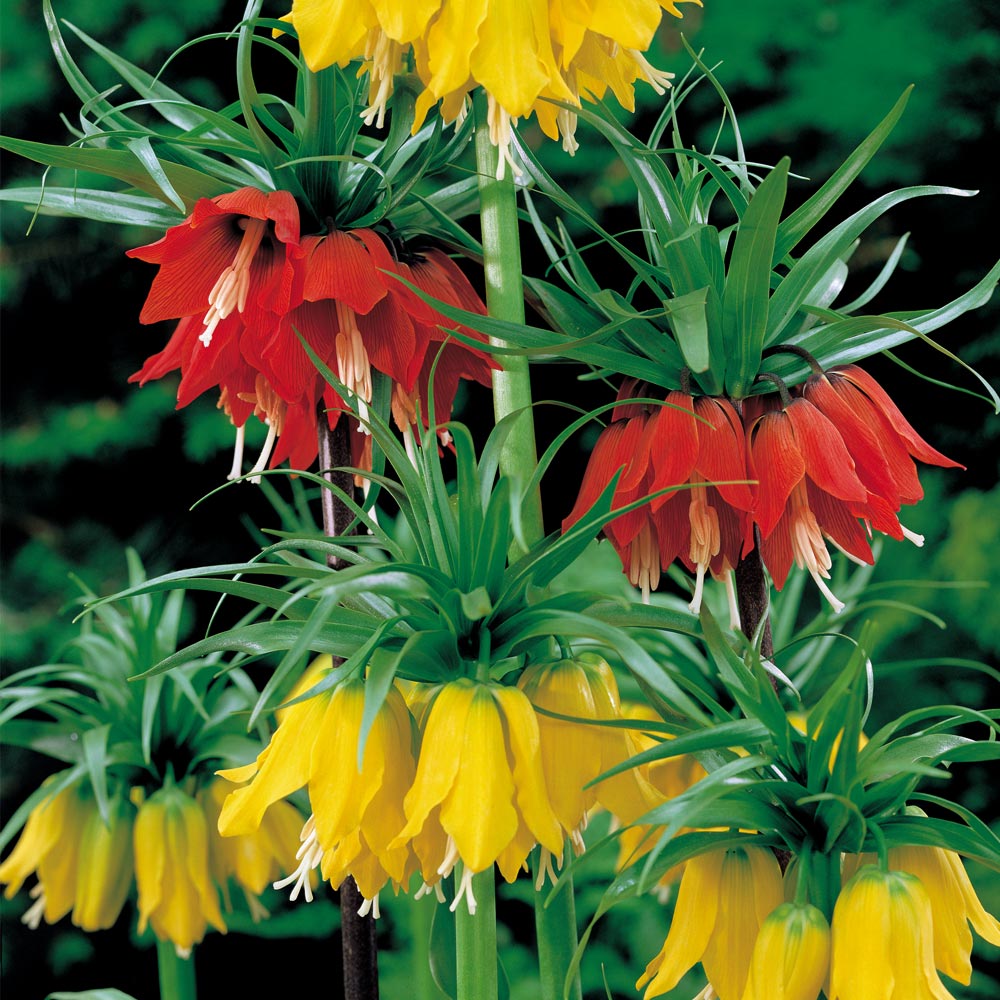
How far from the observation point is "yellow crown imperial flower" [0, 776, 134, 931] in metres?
0.89

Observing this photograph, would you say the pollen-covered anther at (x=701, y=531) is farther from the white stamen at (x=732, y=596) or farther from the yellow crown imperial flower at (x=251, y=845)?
the yellow crown imperial flower at (x=251, y=845)

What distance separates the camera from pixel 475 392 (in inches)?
77.6

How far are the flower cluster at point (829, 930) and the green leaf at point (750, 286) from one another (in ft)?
0.72

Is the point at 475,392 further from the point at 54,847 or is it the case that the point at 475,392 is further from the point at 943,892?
the point at 943,892

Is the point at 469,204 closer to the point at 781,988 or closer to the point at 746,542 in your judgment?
the point at 746,542

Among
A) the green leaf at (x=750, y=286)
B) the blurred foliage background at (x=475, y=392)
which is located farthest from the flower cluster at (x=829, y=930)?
the blurred foliage background at (x=475, y=392)

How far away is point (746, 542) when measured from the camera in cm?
58

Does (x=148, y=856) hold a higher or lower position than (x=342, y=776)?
lower

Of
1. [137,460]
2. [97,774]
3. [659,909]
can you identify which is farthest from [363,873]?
[137,460]

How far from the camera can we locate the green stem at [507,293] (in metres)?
0.57

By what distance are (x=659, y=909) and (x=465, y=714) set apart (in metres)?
1.33

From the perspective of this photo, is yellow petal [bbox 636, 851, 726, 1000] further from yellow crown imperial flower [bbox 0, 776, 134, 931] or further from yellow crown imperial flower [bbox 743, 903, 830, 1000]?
yellow crown imperial flower [bbox 0, 776, 134, 931]

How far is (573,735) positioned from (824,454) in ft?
0.56

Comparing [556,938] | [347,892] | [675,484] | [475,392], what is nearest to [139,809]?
[347,892]
